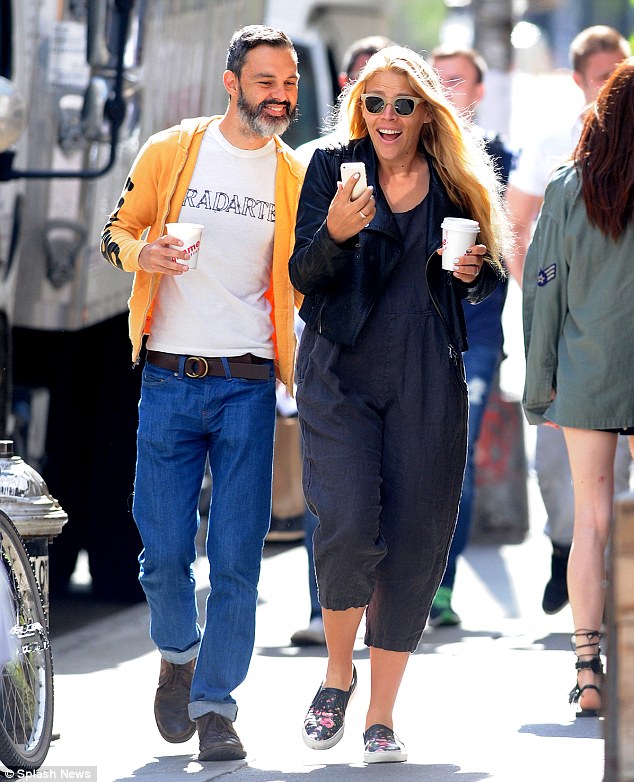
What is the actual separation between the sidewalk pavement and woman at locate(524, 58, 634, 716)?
382 mm

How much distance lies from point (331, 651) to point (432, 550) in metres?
0.40

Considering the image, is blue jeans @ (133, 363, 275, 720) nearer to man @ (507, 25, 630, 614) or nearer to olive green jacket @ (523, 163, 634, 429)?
olive green jacket @ (523, 163, 634, 429)

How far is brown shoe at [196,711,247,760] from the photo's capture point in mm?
4934

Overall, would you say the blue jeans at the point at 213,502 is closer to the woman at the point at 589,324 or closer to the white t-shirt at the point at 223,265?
the white t-shirt at the point at 223,265

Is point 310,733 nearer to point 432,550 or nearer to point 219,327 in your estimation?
point 432,550

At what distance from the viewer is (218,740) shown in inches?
194

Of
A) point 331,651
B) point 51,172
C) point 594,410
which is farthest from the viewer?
point 51,172

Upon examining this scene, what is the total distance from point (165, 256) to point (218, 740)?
1333 mm

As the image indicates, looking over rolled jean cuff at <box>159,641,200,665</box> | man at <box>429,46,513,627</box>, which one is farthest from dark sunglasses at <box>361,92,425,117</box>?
man at <box>429,46,513,627</box>

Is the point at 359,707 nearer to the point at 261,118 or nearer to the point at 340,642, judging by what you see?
the point at 340,642

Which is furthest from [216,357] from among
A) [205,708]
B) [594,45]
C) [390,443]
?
[594,45]

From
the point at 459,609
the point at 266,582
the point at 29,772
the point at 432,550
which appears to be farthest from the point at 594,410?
the point at 266,582

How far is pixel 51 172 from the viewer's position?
6.45 m

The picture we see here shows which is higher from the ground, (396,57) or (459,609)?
(396,57)
